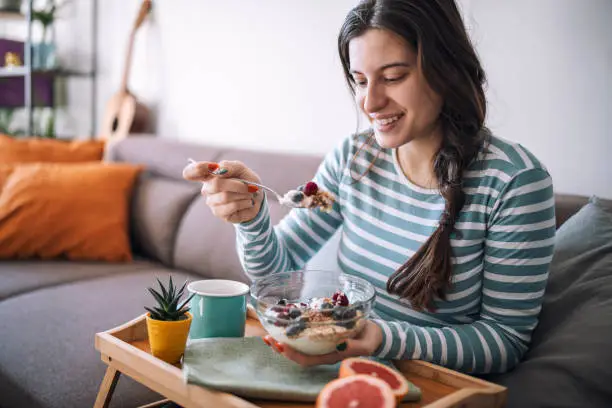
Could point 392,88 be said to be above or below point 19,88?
above

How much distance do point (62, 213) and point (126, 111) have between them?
97 cm

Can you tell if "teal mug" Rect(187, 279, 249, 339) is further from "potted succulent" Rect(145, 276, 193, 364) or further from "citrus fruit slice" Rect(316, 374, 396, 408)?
"citrus fruit slice" Rect(316, 374, 396, 408)

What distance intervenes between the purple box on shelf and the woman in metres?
2.75

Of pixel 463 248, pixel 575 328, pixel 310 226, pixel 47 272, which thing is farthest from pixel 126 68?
pixel 575 328

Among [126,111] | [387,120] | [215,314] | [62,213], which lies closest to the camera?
[215,314]

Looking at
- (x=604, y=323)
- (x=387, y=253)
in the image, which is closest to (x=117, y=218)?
(x=387, y=253)

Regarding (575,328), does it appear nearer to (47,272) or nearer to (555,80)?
(555,80)

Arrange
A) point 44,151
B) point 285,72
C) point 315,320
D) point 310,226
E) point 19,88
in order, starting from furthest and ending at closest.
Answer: point 19,88, point 44,151, point 285,72, point 310,226, point 315,320

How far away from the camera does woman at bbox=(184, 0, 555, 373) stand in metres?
1.10

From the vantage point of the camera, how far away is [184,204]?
230 centimetres

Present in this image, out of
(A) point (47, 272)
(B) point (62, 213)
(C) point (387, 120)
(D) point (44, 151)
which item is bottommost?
(A) point (47, 272)

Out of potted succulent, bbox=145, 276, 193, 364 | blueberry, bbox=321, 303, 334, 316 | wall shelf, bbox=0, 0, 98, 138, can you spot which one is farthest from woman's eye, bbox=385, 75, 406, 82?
wall shelf, bbox=0, 0, 98, 138

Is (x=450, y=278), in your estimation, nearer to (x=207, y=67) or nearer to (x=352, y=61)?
(x=352, y=61)

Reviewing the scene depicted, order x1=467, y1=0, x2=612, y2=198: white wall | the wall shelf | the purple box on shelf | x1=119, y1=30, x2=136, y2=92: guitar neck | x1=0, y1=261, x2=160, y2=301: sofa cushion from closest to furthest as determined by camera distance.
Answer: x1=467, y1=0, x2=612, y2=198: white wall, x1=0, y1=261, x2=160, y2=301: sofa cushion, x1=119, y1=30, x2=136, y2=92: guitar neck, the wall shelf, the purple box on shelf
